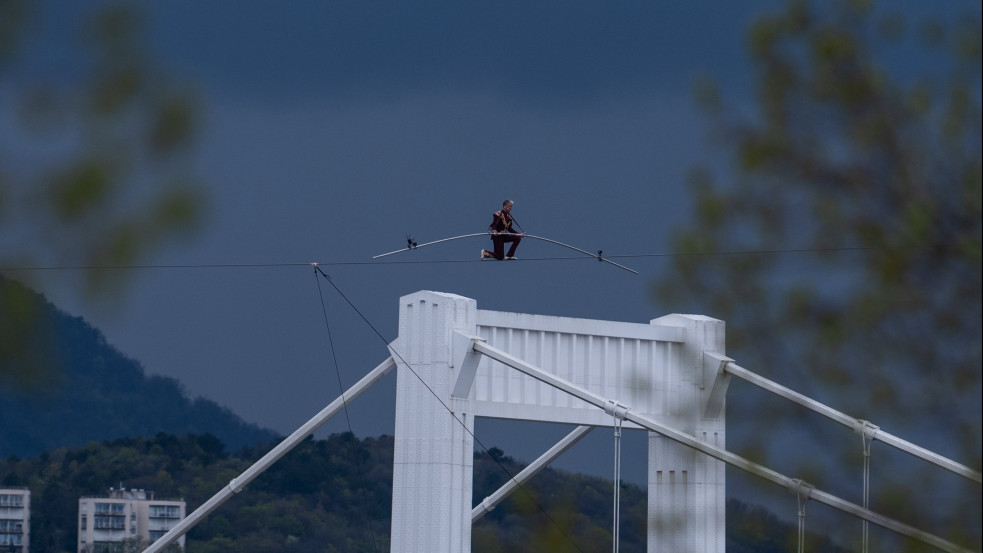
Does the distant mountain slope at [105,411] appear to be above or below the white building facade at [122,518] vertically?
above

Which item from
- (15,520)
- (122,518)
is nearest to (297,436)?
(122,518)

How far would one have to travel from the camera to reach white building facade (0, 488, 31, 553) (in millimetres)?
88938

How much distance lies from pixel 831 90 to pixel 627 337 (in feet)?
60.4

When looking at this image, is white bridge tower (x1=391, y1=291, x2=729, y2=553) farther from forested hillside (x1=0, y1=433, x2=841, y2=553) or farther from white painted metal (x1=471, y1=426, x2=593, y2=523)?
forested hillside (x1=0, y1=433, x2=841, y2=553)

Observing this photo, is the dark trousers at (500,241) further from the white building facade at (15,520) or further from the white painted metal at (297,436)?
the white building facade at (15,520)

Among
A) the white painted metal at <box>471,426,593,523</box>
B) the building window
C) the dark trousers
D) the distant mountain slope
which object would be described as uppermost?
the distant mountain slope

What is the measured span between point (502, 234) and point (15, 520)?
232ft

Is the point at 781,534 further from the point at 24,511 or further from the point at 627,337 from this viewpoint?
the point at 24,511

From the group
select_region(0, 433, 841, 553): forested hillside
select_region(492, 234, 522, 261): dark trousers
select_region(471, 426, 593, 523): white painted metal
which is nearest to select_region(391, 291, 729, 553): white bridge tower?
select_region(492, 234, 522, 261): dark trousers

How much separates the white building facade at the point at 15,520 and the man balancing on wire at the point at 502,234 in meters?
69.3

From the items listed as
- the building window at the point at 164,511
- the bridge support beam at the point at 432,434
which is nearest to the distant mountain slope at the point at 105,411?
the building window at the point at 164,511

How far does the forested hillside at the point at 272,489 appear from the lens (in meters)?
85.4

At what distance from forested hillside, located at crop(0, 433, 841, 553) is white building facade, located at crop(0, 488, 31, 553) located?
0.57 meters

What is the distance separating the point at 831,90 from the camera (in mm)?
9273
